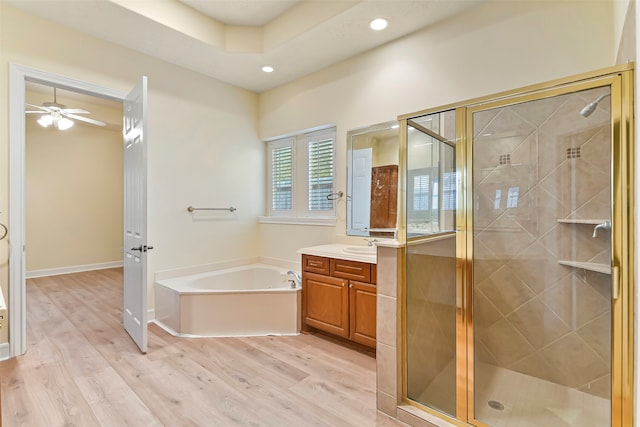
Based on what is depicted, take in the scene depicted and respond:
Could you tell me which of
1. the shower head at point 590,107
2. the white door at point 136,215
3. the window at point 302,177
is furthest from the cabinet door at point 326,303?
the shower head at point 590,107

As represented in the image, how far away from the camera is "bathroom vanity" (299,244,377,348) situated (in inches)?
102

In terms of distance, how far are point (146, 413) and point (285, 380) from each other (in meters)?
0.85

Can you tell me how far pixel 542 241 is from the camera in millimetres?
1941

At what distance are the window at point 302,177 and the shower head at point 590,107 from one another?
2317 mm

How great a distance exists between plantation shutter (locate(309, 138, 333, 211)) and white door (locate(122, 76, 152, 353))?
6.00 ft

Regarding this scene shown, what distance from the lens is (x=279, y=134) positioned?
4.09 m

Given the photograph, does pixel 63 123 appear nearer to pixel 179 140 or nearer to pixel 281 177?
pixel 179 140

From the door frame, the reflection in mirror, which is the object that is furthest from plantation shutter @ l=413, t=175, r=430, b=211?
the door frame

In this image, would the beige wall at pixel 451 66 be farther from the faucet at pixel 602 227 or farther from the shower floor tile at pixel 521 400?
the shower floor tile at pixel 521 400

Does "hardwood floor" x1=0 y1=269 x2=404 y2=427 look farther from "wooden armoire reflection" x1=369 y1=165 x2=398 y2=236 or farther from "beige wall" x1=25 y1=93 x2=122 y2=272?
"beige wall" x1=25 y1=93 x2=122 y2=272

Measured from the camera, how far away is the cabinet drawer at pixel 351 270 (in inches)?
103

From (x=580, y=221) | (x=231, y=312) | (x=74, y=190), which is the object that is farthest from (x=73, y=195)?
(x=580, y=221)

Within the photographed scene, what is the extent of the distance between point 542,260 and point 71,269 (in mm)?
6937

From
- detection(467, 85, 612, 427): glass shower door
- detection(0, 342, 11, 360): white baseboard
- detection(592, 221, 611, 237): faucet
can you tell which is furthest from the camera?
detection(0, 342, 11, 360): white baseboard
